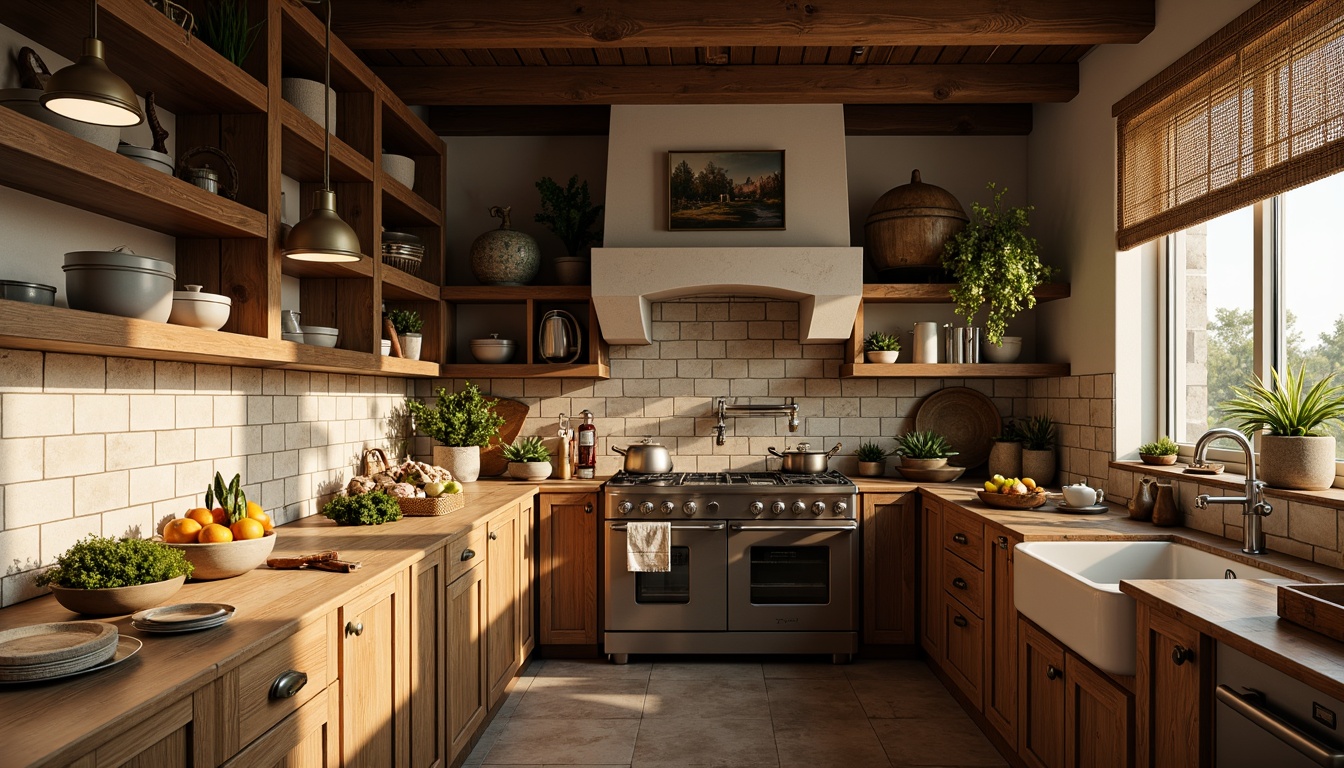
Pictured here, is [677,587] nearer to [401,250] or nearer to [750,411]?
[750,411]

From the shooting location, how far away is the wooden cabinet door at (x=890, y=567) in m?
4.36

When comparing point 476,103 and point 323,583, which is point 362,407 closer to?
point 476,103

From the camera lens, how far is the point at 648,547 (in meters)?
4.23

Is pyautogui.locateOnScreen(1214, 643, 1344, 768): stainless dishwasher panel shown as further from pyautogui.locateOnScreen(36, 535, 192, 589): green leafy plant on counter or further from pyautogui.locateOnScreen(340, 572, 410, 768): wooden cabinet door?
pyautogui.locateOnScreen(36, 535, 192, 589): green leafy plant on counter

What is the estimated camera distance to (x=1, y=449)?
6.59 feet

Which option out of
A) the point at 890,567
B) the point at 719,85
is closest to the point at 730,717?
the point at 890,567

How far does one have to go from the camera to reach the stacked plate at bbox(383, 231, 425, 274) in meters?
3.88

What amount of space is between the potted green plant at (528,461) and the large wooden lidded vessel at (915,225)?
6.85 feet

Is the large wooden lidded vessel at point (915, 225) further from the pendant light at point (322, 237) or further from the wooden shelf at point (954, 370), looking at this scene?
the pendant light at point (322, 237)

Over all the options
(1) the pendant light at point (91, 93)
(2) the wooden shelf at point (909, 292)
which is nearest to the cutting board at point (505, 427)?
(2) the wooden shelf at point (909, 292)

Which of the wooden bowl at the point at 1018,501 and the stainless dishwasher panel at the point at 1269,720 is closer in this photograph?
the stainless dishwasher panel at the point at 1269,720

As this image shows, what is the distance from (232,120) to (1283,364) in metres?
3.55

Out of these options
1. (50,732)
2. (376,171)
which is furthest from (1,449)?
(376,171)

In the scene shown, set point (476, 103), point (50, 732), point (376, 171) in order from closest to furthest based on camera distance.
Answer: point (50, 732) → point (376, 171) → point (476, 103)
